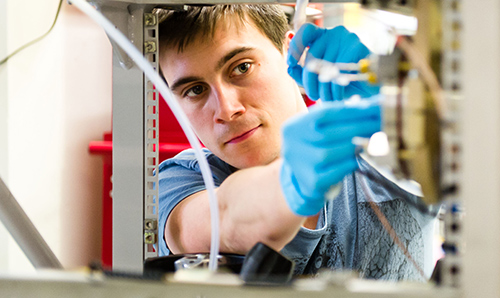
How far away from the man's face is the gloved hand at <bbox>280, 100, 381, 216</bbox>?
604mm

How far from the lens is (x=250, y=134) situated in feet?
4.10

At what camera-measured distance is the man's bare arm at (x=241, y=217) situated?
805 millimetres

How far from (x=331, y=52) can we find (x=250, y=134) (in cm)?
41

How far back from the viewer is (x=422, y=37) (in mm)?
446

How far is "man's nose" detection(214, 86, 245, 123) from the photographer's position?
1191 mm

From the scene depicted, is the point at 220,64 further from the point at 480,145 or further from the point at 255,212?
the point at 480,145

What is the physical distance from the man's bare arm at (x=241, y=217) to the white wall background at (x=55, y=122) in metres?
1.09

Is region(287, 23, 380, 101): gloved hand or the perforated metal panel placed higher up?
region(287, 23, 380, 101): gloved hand

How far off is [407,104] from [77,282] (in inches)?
15.7

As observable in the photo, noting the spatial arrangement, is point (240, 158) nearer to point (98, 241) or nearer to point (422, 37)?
point (422, 37)

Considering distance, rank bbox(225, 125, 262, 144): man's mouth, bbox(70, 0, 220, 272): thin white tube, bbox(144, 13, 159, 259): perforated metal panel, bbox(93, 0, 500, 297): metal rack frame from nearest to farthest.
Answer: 1. bbox(93, 0, 500, 297): metal rack frame
2. bbox(70, 0, 220, 272): thin white tube
3. bbox(144, 13, 159, 259): perforated metal panel
4. bbox(225, 125, 262, 144): man's mouth

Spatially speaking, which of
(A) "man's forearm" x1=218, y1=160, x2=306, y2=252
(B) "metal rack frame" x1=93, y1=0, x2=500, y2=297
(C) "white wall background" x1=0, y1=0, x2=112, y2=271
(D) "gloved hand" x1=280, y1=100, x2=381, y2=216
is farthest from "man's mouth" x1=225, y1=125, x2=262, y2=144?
(C) "white wall background" x1=0, y1=0, x2=112, y2=271

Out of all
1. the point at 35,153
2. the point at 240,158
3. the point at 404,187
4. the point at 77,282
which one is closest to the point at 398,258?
the point at 404,187

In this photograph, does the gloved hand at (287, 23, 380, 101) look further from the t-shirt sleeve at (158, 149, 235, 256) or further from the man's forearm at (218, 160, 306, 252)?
the t-shirt sleeve at (158, 149, 235, 256)
